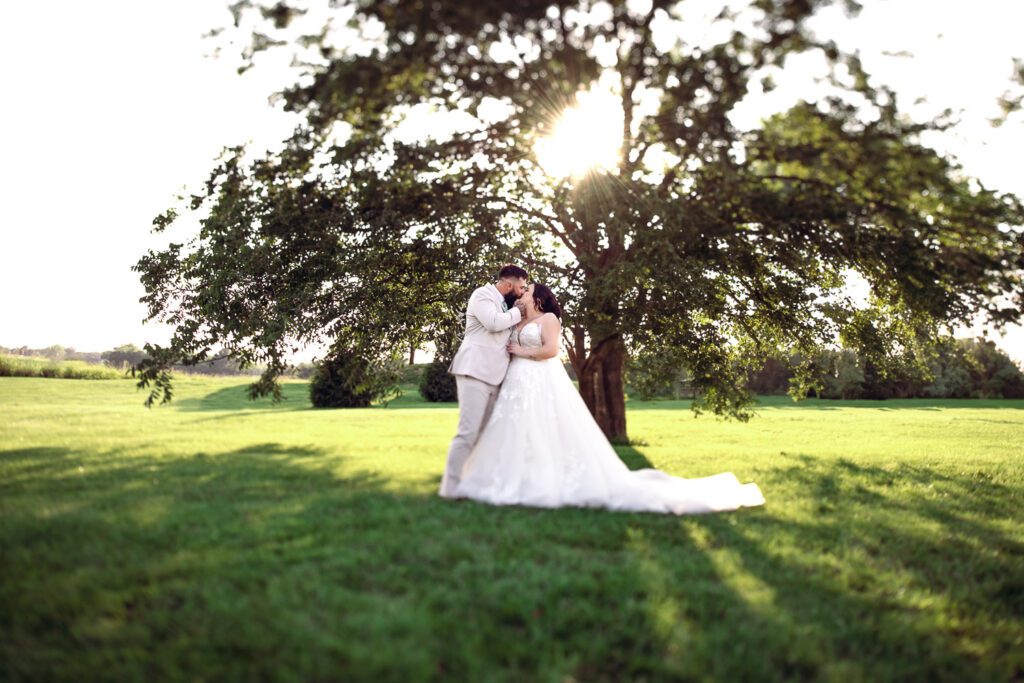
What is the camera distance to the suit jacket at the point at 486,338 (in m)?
9.02

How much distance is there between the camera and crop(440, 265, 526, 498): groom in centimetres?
896

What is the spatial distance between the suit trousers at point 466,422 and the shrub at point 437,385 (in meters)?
25.1

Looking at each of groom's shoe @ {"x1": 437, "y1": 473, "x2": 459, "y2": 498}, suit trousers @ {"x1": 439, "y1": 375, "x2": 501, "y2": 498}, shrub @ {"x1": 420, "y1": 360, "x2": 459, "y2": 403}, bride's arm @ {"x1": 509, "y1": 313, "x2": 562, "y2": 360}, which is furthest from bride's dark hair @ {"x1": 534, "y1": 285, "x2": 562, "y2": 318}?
shrub @ {"x1": 420, "y1": 360, "x2": 459, "y2": 403}

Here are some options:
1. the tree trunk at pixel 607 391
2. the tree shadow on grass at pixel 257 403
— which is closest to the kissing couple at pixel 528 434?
the tree trunk at pixel 607 391

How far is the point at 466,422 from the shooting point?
9070 mm

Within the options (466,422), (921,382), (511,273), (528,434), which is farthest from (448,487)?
(921,382)

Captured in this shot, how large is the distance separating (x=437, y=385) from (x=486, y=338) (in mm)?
26236

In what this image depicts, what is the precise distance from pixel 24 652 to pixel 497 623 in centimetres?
277

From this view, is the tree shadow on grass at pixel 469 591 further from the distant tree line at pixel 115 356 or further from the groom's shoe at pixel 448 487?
the distant tree line at pixel 115 356

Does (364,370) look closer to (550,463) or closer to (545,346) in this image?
(545,346)

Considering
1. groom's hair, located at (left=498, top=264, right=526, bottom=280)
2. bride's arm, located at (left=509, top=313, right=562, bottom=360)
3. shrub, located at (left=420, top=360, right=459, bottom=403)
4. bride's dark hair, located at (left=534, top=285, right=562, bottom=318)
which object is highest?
groom's hair, located at (left=498, top=264, right=526, bottom=280)

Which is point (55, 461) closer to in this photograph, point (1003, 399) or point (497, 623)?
point (497, 623)

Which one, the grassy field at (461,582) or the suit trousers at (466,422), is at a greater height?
the suit trousers at (466,422)

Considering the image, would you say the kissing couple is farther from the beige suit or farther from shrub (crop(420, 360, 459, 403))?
shrub (crop(420, 360, 459, 403))
